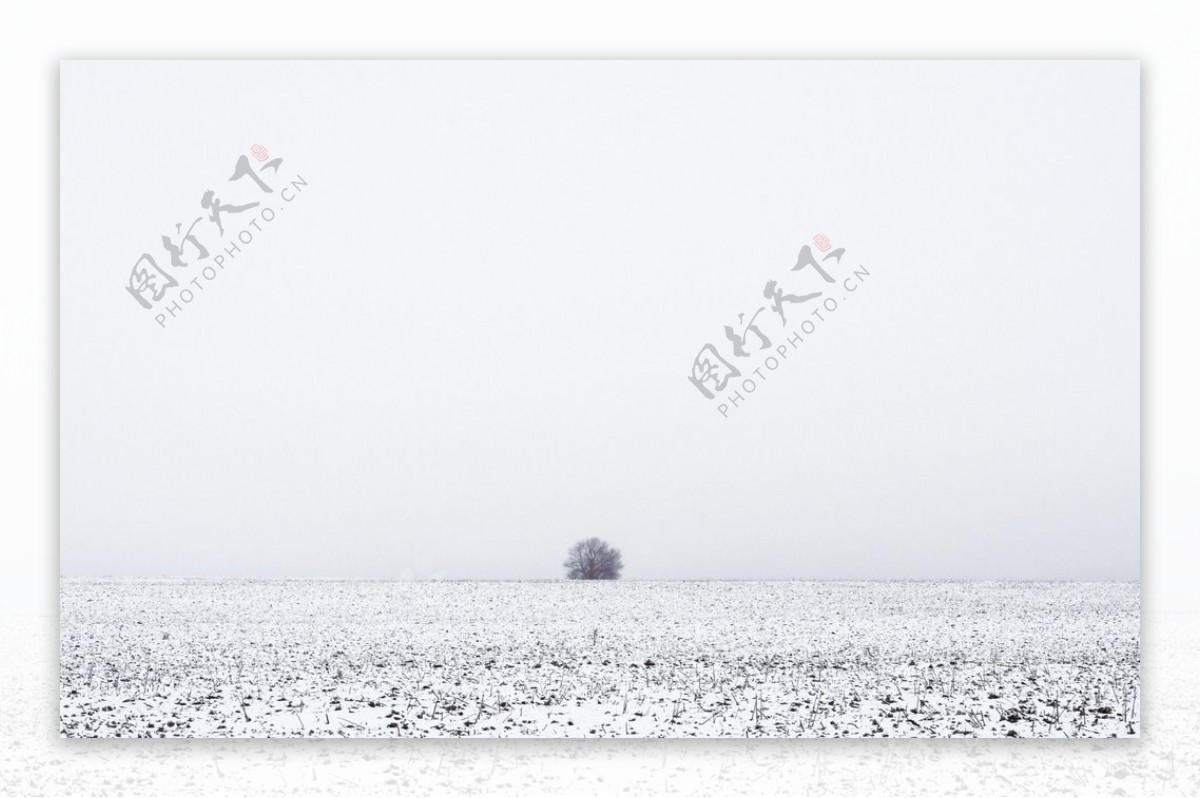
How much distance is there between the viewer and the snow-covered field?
31.2 feet

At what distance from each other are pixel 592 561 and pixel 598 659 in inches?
30.7

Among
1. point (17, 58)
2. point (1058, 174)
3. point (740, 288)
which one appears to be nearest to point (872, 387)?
point (740, 288)

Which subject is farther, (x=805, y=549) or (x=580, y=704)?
(x=805, y=549)

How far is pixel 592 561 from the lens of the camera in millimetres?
10297

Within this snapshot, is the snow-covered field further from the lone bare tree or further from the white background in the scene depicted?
the white background

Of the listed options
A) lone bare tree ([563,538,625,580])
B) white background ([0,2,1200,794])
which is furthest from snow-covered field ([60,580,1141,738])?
white background ([0,2,1200,794])

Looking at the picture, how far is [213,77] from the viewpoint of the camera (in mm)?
9836

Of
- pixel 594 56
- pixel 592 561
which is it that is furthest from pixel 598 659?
pixel 594 56

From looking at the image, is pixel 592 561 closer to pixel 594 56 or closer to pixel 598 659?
pixel 598 659

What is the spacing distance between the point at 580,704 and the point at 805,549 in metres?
2.20

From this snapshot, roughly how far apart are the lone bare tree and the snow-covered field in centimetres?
10

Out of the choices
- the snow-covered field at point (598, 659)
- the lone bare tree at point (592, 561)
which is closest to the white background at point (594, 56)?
the snow-covered field at point (598, 659)

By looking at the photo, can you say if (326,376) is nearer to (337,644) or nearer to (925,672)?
(337,644)

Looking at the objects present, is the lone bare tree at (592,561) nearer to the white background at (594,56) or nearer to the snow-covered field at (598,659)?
the snow-covered field at (598,659)
